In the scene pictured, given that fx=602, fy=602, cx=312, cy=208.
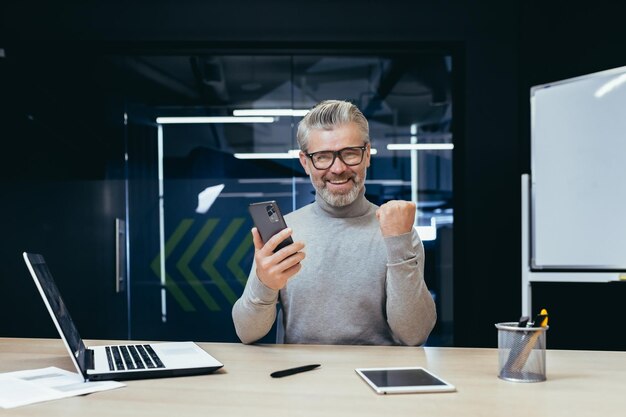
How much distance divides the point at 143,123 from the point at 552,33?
2602 millimetres

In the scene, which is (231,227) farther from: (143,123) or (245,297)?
(245,297)

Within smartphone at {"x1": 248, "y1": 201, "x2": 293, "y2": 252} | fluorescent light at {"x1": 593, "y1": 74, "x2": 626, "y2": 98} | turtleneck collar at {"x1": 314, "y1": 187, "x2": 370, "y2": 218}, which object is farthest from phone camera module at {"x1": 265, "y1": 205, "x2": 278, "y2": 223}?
fluorescent light at {"x1": 593, "y1": 74, "x2": 626, "y2": 98}

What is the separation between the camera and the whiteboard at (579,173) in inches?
113

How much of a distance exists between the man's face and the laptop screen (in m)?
0.88

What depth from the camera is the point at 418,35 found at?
351 centimetres

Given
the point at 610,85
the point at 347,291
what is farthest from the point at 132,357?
the point at 610,85

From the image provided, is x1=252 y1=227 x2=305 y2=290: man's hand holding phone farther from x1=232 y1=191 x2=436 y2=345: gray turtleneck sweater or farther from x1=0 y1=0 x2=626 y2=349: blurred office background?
x1=0 y1=0 x2=626 y2=349: blurred office background

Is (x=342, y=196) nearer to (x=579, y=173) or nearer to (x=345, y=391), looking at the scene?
(x=345, y=391)

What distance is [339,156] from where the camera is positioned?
1897 millimetres

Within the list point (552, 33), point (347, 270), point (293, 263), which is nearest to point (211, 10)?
point (552, 33)

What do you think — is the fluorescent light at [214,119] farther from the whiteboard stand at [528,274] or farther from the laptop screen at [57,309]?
the laptop screen at [57,309]

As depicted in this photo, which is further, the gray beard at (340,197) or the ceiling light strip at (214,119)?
the ceiling light strip at (214,119)

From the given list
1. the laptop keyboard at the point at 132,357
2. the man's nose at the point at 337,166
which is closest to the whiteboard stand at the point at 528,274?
the man's nose at the point at 337,166

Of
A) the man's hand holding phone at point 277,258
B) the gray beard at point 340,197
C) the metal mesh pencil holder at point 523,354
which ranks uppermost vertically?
the gray beard at point 340,197
